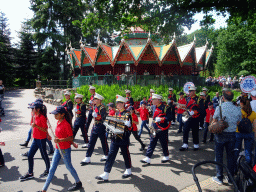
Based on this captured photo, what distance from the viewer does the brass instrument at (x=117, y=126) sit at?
4.58 meters

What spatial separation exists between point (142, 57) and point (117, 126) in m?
13.7

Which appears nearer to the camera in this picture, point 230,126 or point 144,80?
point 230,126

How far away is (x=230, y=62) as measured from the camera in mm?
37188

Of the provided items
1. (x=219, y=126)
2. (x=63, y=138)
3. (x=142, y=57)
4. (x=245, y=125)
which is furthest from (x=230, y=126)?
(x=142, y=57)

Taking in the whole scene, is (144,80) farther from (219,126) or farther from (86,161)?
(219,126)

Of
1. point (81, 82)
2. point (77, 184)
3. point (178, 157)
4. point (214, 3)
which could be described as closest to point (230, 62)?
point (81, 82)

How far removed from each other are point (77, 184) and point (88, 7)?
32727mm

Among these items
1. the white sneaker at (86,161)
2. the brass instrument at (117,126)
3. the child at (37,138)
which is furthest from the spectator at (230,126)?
the child at (37,138)

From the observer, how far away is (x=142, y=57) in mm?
17750

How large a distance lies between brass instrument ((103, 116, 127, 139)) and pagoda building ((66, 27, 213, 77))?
1232 cm

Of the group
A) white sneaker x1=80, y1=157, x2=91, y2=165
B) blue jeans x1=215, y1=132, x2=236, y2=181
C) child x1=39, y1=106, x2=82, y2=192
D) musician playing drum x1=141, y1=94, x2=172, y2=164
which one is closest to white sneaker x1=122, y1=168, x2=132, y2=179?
musician playing drum x1=141, y1=94, x2=172, y2=164

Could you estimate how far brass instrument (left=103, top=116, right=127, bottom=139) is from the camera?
4.58 metres

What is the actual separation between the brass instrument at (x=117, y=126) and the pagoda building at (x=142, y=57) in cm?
1232

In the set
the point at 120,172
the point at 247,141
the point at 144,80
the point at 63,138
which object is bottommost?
the point at 120,172
